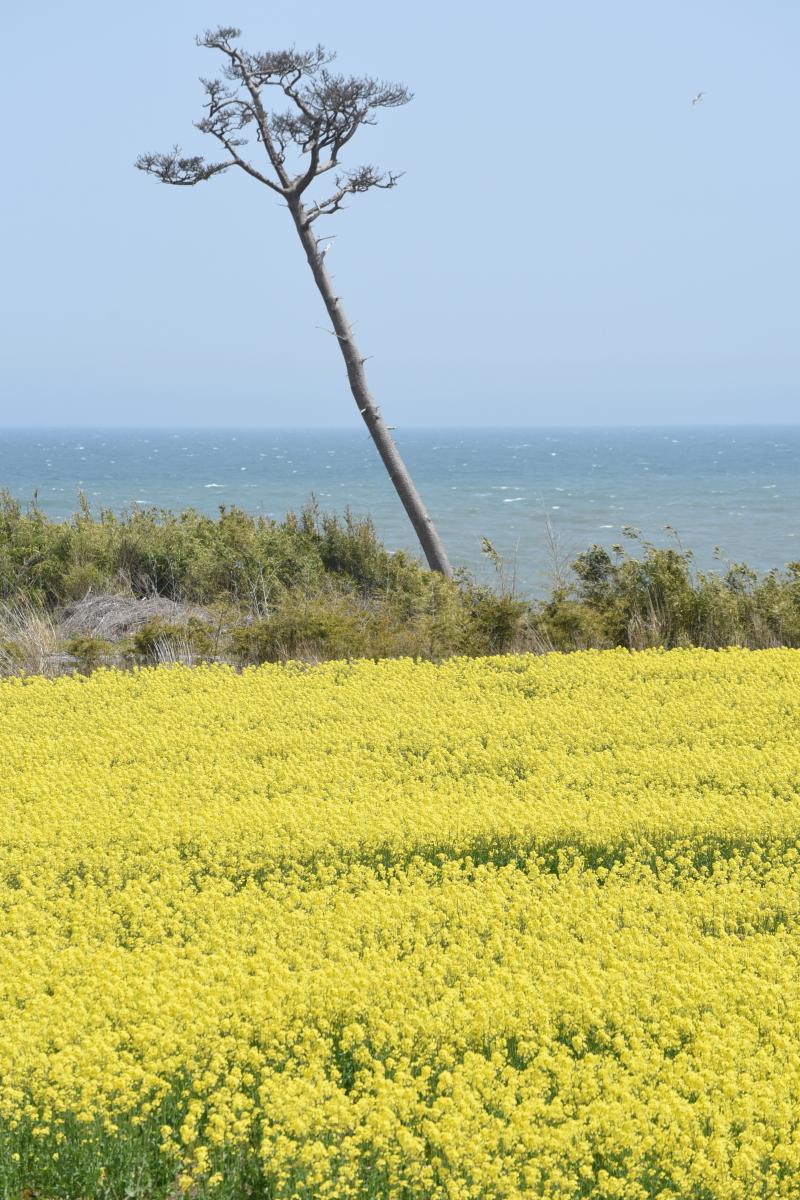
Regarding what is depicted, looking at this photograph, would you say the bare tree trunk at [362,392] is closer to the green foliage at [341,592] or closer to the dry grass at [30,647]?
the green foliage at [341,592]

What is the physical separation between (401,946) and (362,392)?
8.98m

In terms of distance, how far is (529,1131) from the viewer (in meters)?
3.35

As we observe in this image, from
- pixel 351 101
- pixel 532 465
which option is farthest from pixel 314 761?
pixel 532 465

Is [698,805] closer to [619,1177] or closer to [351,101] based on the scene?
[619,1177]

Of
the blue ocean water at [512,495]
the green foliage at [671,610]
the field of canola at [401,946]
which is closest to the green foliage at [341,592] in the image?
the green foliage at [671,610]

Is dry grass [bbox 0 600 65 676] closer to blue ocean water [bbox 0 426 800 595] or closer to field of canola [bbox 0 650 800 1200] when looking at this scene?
field of canola [bbox 0 650 800 1200]

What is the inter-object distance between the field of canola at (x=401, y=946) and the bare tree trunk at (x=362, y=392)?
4.91 meters

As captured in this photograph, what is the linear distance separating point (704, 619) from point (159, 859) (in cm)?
651

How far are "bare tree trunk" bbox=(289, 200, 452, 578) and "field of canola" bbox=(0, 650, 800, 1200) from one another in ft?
16.1

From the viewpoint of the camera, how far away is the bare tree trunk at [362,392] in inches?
500

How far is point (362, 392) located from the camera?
41.8ft

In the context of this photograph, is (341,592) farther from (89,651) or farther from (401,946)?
(401,946)

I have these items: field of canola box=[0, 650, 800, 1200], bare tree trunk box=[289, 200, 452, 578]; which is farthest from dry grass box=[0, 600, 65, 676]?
bare tree trunk box=[289, 200, 452, 578]

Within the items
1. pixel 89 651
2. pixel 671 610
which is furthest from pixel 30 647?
pixel 671 610
